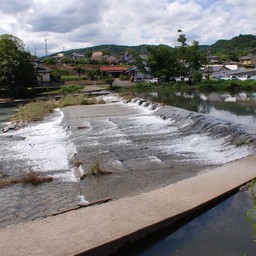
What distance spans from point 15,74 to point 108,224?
133 feet

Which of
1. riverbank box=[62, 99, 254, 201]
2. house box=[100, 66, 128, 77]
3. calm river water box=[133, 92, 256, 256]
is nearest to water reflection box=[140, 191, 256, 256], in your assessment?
calm river water box=[133, 92, 256, 256]

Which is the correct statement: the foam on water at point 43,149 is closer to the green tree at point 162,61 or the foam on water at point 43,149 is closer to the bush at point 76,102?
the bush at point 76,102

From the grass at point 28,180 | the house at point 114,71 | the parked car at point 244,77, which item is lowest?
the grass at point 28,180

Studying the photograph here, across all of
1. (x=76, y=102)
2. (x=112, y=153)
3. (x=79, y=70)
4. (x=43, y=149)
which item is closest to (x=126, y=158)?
(x=112, y=153)

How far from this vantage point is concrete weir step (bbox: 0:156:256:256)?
4.95 meters

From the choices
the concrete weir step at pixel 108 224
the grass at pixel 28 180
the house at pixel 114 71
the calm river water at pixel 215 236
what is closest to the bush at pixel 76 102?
the grass at pixel 28 180

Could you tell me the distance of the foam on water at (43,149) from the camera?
1070cm

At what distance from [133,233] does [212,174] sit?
3754 mm

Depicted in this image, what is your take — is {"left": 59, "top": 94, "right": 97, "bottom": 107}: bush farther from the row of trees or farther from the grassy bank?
the row of trees

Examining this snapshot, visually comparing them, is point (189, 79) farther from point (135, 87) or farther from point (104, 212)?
point (104, 212)

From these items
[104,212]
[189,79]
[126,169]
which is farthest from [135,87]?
[104,212]

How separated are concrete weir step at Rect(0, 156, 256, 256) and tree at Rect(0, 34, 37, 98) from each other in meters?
38.3

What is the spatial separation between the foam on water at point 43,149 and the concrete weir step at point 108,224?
10.3 feet

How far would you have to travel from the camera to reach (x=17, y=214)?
7039 millimetres
